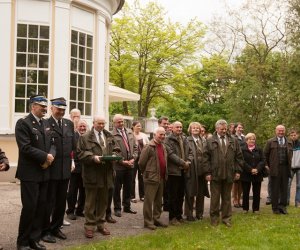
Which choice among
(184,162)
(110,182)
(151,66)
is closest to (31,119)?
(110,182)

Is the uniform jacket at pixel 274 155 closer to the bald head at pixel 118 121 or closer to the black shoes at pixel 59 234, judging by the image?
the bald head at pixel 118 121

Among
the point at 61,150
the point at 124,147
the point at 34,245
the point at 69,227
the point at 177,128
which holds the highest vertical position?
the point at 177,128

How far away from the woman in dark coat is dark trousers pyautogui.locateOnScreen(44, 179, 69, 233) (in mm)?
4507

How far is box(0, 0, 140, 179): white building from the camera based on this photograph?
1332cm

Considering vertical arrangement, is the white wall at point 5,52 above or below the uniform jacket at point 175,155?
above

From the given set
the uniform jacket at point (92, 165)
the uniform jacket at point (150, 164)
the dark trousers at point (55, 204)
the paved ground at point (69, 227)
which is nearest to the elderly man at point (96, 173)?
the uniform jacket at point (92, 165)

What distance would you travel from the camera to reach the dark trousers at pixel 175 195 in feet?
29.4

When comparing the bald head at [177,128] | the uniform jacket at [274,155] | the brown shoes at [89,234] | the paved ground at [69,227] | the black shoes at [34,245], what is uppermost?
the bald head at [177,128]

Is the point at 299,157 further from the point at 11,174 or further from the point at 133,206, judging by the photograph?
the point at 11,174

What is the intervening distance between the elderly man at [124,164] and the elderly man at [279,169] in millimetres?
3151

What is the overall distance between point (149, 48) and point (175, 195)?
81.0ft

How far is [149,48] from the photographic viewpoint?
107 feet

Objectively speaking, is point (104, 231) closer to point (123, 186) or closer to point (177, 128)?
point (123, 186)

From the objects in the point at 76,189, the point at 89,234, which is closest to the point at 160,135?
the point at 76,189
